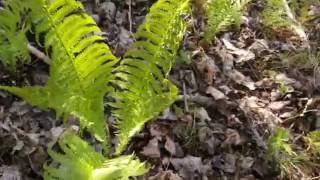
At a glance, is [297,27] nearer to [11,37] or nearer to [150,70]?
[150,70]

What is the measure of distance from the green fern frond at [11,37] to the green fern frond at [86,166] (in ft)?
1.86

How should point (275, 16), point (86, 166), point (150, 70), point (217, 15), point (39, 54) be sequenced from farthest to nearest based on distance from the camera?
point (275, 16) → point (217, 15) → point (39, 54) → point (150, 70) → point (86, 166)

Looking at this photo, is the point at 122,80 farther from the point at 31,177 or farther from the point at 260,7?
the point at 260,7

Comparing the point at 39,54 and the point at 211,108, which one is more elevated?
the point at 39,54

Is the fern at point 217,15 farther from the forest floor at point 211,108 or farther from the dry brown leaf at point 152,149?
the dry brown leaf at point 152,149

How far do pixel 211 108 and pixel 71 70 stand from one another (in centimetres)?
92

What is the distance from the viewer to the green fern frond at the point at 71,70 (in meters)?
2.20

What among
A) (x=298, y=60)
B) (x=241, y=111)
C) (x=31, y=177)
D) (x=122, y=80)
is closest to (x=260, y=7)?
(x=298, y=60)

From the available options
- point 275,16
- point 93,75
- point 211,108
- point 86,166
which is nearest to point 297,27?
point 275,16

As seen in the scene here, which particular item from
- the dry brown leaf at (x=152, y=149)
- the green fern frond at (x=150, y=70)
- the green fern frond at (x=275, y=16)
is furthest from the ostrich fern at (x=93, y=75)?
the green fern frond at (x=275, y=16)

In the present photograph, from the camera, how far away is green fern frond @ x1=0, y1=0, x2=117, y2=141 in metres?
2.20

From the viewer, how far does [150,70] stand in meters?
2.46

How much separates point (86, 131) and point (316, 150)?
4.19ft

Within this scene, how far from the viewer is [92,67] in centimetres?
240
